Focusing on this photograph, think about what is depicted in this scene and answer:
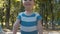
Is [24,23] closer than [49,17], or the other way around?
[24,23]

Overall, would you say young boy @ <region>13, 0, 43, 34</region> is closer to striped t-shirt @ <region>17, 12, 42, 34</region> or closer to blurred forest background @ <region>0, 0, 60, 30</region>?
striped t-shirt @ <region>17, 12, 42, 34</region>

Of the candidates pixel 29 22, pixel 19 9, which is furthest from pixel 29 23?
pixel 19 9

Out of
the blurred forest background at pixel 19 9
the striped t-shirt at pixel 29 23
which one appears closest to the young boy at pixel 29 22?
the striped t-shirt at pixel 29 23

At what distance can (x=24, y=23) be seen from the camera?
119 inches

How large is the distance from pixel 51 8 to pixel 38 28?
67.9ft

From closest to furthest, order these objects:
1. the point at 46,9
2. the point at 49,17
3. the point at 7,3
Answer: the point at 7,3
the point at 46,9
the point at 49,17

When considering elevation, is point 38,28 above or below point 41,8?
above

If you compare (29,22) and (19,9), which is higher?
(29,22)

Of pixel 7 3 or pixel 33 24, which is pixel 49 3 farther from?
pixel 33 24

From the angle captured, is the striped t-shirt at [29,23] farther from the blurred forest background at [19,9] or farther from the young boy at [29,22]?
the blurred forest background at [19,9]

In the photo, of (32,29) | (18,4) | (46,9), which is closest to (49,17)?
(46,9)

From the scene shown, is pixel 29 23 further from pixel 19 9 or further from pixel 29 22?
pixel 19 9

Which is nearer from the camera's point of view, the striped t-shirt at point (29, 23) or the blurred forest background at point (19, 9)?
the striped t-shirt at point (29, 23)

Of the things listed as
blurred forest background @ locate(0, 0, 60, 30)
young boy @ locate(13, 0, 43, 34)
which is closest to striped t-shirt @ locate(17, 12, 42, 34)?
young boy @ locate(13, 0, 43, 34)
